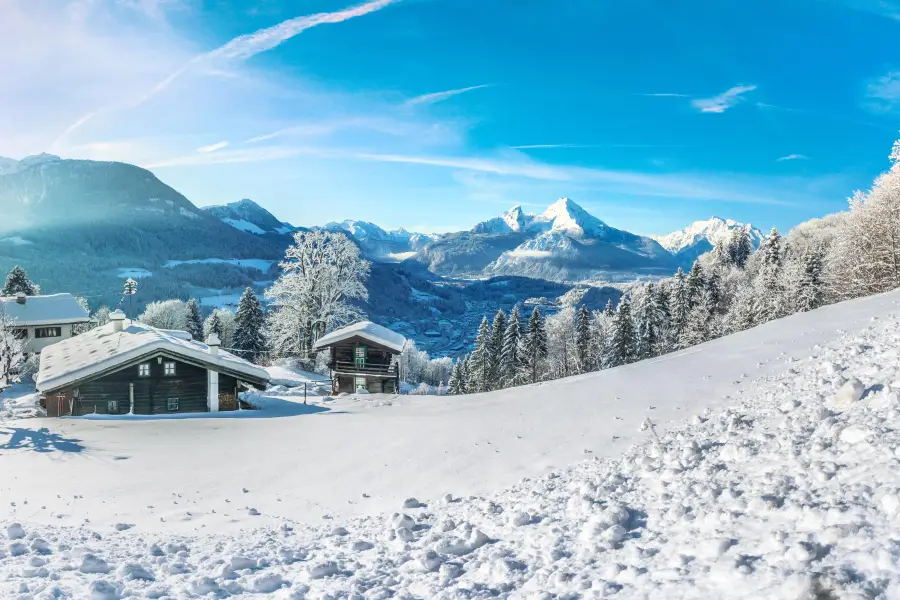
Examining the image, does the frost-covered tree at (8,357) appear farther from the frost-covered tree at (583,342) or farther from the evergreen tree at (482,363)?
the frost-covered tree at (583,342)

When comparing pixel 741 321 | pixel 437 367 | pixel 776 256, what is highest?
pixel 776 256

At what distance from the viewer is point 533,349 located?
6094cm

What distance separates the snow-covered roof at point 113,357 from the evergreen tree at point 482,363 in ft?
129

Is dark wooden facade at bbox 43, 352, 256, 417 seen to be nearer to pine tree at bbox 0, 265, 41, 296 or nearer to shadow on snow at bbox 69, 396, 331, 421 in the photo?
shadow on snow at bbox 69, 396, 331, 421

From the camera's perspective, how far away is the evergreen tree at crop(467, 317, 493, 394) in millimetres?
62625

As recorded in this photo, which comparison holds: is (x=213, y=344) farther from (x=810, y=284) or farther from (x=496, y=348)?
(x=810, y=284)

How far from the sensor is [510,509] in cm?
833

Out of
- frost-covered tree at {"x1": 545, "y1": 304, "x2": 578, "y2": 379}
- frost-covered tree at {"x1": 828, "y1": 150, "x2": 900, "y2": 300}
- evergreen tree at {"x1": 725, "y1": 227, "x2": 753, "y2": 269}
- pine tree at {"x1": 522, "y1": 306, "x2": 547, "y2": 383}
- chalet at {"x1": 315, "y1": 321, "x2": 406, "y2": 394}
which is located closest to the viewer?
frost-covered tree at {"x1": 828, "y1": 150, "x2": 900, "y2": 300}

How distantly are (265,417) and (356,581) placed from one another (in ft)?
58.2

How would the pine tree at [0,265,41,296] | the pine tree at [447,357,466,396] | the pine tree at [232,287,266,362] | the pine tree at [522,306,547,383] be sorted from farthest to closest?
the pine tree at [447,357,466,396] → the pine tree at [0,265,41,296] → the pine tree at [522,306,547,383] → the pine tree at [232,287,266,362]

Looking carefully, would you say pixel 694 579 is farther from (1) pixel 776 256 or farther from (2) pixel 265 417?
(1) pixel 776 256

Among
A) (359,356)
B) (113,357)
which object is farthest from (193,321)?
(113,357)

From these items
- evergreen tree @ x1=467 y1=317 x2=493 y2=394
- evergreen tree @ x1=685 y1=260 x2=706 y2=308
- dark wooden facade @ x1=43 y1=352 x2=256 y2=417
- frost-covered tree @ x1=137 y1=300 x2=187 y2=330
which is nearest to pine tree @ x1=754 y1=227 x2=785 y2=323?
evergreen tree @ x1=685 y1=260 x2=706 y2=308

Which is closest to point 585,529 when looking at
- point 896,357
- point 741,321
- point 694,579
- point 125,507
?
point 694,579
